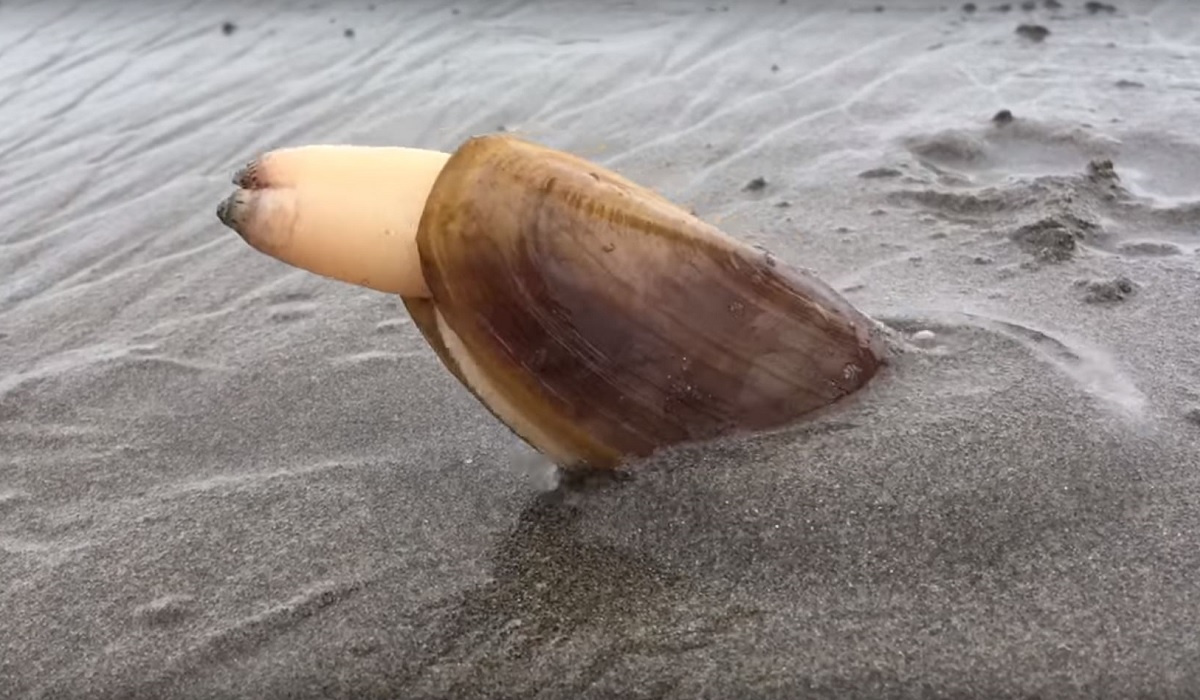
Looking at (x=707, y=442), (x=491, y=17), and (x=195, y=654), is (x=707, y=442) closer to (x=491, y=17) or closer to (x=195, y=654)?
(x=195, y=654)

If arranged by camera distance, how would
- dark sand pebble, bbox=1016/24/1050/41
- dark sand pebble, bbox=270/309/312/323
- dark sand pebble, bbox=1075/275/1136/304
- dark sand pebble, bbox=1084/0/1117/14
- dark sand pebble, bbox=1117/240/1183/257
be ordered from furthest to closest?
dark sand pebble, bbox=1084/0/1117/14
dark sand pebble, bbox=1016/24/1050/41
dark sand pebble, bbox=270/309/312/323
dark sand pebble, bbox=1117/240/1183/257
dark sand pebble, bbox=1075/275/1136/304

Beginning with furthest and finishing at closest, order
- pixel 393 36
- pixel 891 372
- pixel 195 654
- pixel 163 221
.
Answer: pixel 393 36
pixel 163 221
pixel 891 372
pixel 195 654

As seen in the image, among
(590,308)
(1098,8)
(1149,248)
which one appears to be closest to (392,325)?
(590,308)

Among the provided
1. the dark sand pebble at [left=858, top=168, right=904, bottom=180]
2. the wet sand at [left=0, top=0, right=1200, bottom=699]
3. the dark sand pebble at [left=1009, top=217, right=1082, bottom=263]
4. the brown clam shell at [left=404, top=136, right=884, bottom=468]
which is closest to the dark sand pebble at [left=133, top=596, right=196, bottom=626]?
the wet sand at [left=0, top=0, right=1200, bottom=699]

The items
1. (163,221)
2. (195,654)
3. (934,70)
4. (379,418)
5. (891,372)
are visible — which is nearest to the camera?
(195,654)

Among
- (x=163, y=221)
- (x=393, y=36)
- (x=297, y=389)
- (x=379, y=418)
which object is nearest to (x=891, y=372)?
A: (x=379, y=418)

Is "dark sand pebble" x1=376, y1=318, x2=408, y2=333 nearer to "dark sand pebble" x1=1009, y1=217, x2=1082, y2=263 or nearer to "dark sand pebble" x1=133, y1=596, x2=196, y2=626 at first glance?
"dark sand pebble" x1=133, y1=596, x2=196, y2=626

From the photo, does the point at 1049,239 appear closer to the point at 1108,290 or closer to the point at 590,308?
the point at 1108,290
